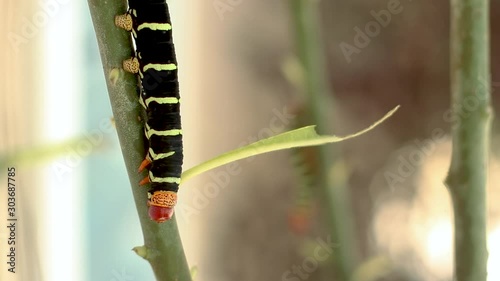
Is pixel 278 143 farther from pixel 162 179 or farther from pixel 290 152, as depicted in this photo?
pixel 290 152

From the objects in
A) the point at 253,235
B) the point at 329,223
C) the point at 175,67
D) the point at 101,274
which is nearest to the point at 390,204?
the point at 253,235

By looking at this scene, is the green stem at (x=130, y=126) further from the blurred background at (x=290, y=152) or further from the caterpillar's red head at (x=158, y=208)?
the blurred background at (x=290, y=152)

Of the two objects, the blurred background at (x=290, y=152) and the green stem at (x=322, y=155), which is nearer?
the green stem at (x=322, y=155)

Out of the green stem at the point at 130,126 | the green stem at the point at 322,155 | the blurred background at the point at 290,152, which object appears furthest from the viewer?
the blurred background at the point at 290,152

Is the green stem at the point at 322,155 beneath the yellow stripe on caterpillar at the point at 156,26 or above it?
beneath

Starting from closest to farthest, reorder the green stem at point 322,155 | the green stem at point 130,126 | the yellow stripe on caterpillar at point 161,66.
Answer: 1. the green stem at point 130,126
2. the yellow stripe on caterpillar at point 161,66
3. the green stem at point 322,155

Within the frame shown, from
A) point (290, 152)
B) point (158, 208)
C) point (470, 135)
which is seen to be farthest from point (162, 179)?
point (290, 152)

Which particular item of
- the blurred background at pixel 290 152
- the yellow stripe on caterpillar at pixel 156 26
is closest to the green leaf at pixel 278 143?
the yellow stripe on caterpillar at pixel 156 26

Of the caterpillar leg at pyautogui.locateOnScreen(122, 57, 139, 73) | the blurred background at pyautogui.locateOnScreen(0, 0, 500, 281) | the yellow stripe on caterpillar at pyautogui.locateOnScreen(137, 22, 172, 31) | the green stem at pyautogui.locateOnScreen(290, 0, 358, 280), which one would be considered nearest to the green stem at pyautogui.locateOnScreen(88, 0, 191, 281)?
the caterpillar leg at pyautogui.locateOnScreen(122, 57, 139, 73)
